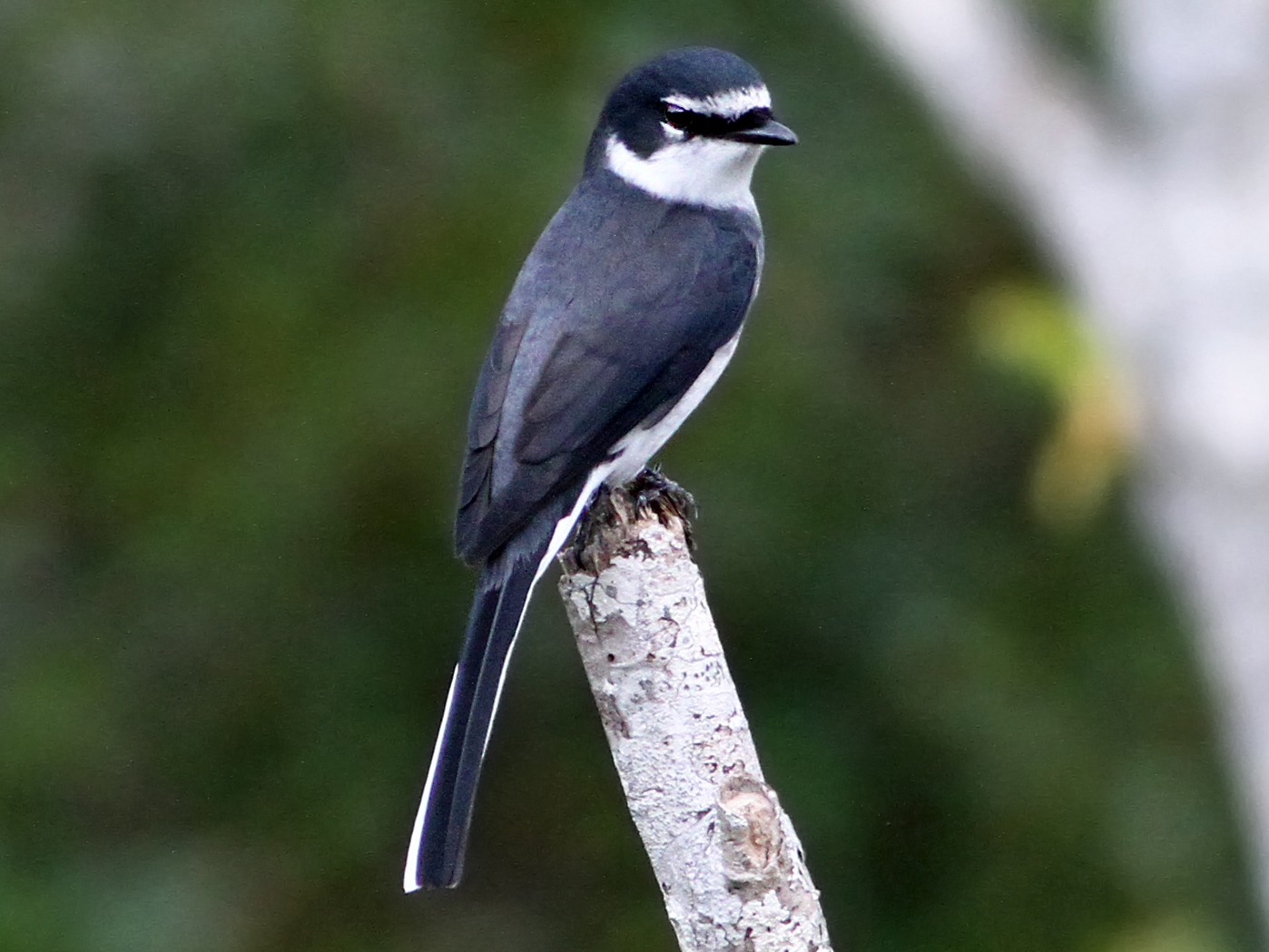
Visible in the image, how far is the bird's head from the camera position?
3.92 metres

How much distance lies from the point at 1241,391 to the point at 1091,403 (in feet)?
1.58

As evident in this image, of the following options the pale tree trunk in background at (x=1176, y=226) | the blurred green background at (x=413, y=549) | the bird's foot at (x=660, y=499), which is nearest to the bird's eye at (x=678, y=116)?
the bird's foot at (x=660, y=499)

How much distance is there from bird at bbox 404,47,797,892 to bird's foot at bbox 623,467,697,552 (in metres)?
0.06

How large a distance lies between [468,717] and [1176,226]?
3186 millimetres

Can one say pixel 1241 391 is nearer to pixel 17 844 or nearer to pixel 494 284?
pixel 494 284

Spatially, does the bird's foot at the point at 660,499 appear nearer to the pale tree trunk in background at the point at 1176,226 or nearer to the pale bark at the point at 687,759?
the pale bark at the point at 687,759

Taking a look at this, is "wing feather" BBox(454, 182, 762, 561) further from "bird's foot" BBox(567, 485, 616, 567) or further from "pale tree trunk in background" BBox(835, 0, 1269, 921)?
"pale tree trunk in background" BBox(835, 0, 1269, 921)

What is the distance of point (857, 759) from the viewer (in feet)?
19.4

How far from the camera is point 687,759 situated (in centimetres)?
278

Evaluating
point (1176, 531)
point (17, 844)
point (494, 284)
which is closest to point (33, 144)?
point (494, 284)

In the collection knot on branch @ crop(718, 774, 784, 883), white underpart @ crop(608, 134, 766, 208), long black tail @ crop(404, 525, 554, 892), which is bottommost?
knot on branch @ crop(718, 774, 784, 883)

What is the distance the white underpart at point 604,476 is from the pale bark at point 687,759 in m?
0.30

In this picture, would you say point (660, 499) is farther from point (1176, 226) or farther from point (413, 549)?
point (1176, 226)

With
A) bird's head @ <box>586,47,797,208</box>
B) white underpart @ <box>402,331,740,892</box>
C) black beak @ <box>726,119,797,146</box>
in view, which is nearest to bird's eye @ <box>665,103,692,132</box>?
bird's head @ <box>586,47,797,208</box>
